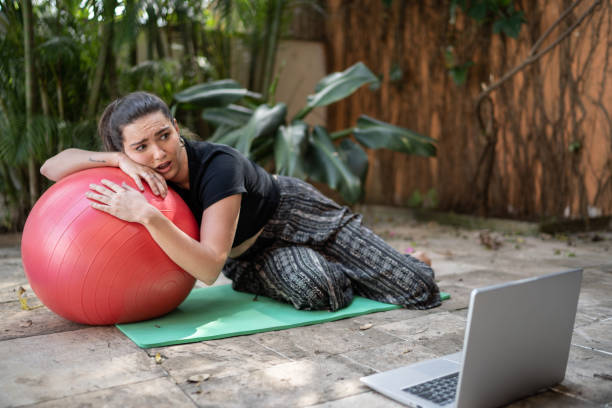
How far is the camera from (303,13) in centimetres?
608

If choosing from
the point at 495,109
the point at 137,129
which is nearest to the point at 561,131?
the point at 495,109

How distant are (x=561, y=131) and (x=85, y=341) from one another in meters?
3.76

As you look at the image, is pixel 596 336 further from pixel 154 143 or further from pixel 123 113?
pixel 123 113

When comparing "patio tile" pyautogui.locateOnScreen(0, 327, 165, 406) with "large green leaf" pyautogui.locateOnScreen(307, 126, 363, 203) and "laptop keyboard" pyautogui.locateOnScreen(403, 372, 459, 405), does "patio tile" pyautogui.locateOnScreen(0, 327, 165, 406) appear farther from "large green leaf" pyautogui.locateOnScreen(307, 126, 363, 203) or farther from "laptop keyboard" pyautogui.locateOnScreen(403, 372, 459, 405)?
"large green leaf" pyautogui.locateOnScreen(307, 126, 363, 203)

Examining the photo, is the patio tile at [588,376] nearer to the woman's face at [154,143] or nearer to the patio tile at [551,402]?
the patio tile at [551,402]

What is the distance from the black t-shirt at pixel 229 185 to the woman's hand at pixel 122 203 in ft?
0.77

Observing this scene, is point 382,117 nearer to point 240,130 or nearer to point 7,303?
point 240,130

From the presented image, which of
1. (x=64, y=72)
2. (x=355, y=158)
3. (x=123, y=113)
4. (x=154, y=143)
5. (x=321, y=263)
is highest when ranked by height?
(x=64, y=72)

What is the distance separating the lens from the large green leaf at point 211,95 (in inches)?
162

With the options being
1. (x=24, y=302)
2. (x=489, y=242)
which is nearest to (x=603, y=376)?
(x=24, y=302)

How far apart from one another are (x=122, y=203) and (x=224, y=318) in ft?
2.01

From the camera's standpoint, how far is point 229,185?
1.93 meters

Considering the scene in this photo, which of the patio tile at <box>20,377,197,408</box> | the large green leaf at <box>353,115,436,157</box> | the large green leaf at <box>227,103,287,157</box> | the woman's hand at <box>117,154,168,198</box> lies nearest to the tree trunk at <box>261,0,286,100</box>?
the large green leaf at <box>227,103,287,157</box>

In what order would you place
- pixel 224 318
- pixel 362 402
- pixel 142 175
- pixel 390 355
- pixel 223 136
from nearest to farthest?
pixel 362 402 < pixel 390 355 < pixel 142 175 < pixel 224 318 < pixel 223 136
